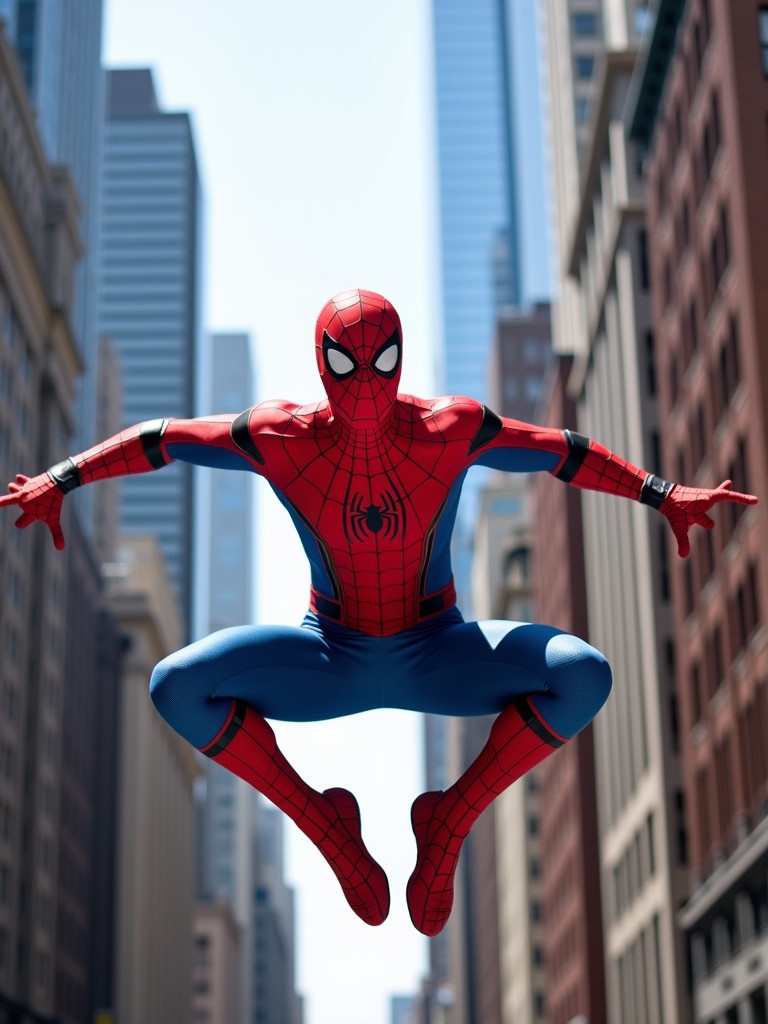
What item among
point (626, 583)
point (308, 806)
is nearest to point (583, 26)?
point (626, 583)

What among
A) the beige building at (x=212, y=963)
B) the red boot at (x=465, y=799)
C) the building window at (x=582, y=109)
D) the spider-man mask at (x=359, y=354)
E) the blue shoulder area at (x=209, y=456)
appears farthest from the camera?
the beige building at (x=212, y=963)

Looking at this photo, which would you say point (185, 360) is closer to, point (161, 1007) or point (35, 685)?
point (161, 1007)

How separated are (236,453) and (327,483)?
582 mm

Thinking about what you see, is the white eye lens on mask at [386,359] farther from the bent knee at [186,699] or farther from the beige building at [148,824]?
the beige building at [148,824]

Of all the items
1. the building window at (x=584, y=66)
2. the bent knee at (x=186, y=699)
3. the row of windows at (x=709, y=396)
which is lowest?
the bent knee at (x=186, y=699)

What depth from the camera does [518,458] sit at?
9438mm

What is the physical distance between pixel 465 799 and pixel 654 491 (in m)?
1.99

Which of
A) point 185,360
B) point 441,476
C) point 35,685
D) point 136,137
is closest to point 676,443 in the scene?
point 35,685

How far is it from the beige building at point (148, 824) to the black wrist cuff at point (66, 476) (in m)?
76.2

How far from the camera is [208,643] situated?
28.3 ft

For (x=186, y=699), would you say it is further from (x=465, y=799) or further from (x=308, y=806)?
→ (x=465, y=799)

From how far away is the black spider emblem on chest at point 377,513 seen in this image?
8.80 metres

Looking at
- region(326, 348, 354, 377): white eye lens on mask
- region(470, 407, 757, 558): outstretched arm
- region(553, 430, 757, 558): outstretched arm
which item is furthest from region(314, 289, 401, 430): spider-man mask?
region(553, 430, 757, 558): outstretched arm

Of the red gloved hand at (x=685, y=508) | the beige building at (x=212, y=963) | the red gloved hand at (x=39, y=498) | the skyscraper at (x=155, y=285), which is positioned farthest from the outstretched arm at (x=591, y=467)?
the skyscraper at (x=155, y=285)
